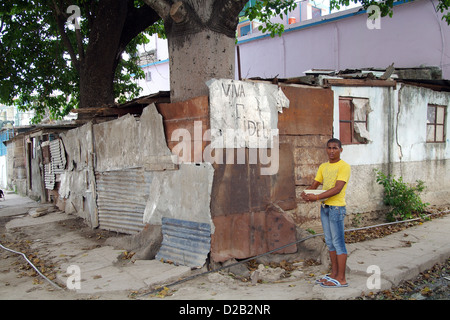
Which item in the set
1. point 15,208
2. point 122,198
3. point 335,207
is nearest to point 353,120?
point 335,207

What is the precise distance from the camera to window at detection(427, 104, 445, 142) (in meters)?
9.37

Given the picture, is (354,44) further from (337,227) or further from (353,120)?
(337,227)

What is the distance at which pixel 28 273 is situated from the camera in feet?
16.9

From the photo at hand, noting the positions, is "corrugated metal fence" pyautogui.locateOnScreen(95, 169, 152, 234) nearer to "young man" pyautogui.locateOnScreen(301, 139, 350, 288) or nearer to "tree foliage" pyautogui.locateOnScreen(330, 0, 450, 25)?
"young man" pyautogui.locateOnScreen(301, 139, 350, 288)

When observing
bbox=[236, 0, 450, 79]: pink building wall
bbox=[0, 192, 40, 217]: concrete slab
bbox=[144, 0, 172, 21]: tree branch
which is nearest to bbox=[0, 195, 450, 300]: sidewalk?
bbox=[144, 0, 172, 21]: tree branch

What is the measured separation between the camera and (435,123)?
9516 millimetres

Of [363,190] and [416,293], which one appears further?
[363,190]

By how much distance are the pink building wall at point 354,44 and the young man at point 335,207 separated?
5981 millimetres

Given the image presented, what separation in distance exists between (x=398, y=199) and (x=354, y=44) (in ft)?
22.6

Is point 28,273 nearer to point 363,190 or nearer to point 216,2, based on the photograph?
point 216,2

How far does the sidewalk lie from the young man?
209mm

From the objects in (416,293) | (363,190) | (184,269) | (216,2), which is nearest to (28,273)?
(184,269)

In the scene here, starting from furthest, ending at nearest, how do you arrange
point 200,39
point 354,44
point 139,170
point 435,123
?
point 354,44 < point 435,123 < point 139,170 < point 200,39
